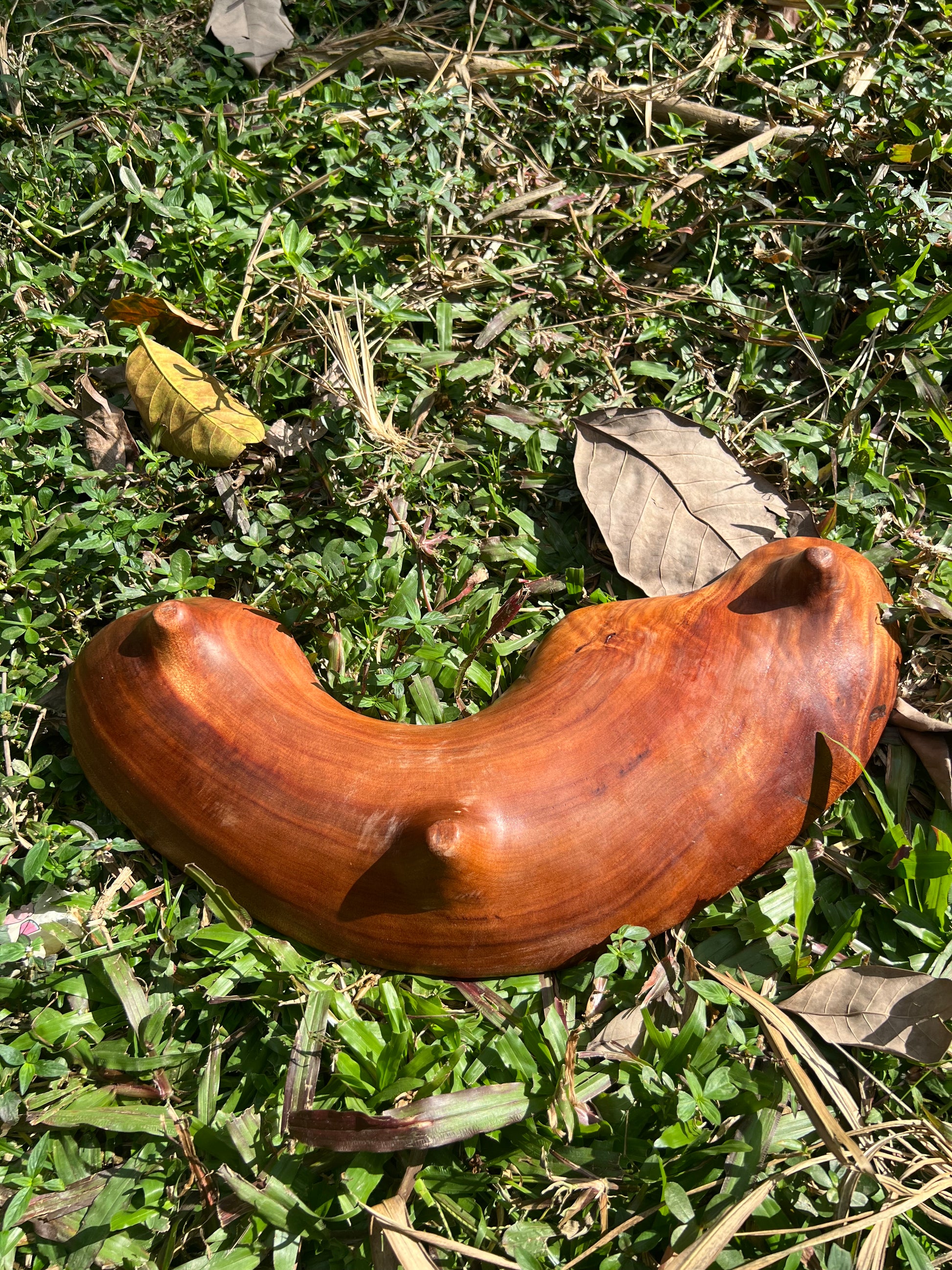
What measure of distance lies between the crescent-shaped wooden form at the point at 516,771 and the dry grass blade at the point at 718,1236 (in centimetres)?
64

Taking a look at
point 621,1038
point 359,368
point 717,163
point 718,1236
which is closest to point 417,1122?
point 621,1038

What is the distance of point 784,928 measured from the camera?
2.64 m

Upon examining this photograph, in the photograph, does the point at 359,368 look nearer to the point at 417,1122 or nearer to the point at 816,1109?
the point at 417,1122

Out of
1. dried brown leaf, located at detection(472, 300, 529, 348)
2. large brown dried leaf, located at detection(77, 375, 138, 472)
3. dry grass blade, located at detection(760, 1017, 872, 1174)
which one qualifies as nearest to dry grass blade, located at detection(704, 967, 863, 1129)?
dry grass blade, located at detection(760, 1017, 872, 1174)

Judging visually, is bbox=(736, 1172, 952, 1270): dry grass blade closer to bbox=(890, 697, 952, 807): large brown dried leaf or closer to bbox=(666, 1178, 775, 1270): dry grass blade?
bbox=(666, 1178, 775, 1270): dry grass blade

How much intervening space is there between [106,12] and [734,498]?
285 cm

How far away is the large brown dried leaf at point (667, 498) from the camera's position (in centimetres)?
296

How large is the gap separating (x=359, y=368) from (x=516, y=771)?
1523 millimetres

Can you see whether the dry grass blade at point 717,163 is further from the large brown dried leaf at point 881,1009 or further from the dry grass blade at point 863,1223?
the dry grass blade at point 863,1223

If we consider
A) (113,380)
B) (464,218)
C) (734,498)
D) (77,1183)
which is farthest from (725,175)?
(77,1183)

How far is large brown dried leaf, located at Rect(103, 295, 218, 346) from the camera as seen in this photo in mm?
3082

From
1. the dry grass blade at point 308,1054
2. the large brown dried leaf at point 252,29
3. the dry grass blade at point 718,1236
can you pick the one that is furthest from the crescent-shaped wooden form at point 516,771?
the large brown dried leaf at point 252,29

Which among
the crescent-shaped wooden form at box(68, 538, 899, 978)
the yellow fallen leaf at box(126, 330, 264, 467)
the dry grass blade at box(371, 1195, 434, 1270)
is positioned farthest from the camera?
the yellow fallen leaf at box(126, 330, 264, 467)

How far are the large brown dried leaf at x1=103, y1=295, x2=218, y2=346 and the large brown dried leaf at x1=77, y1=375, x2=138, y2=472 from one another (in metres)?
0.27
